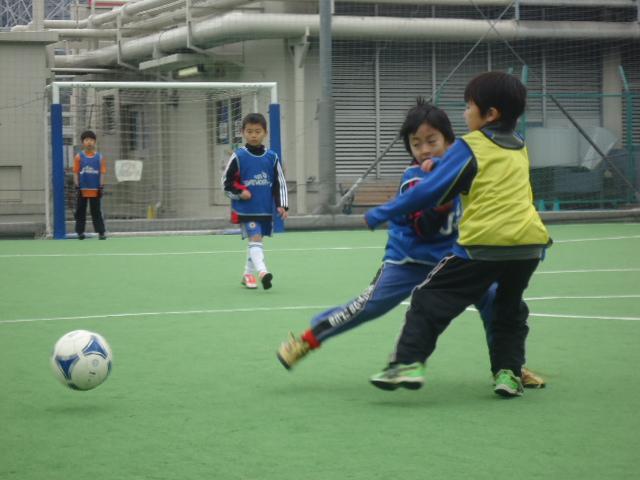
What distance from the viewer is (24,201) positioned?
21.4 meters

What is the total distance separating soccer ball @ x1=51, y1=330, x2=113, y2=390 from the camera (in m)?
4.97

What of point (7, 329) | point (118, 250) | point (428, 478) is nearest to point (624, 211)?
point (118, 250)

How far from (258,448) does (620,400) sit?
1.72 meters

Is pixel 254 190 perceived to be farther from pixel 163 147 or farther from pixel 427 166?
pixel 163 147

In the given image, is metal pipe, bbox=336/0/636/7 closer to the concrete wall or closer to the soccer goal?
the soccer goal

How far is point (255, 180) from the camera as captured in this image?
10492mm

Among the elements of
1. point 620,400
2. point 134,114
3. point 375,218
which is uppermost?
point 134,114

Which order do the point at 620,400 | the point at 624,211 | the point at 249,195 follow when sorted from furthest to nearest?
the point at 624,211 → the point at 249,195 → the point at 620,400

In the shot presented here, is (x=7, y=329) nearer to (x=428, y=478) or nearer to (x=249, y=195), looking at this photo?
(x=249, y=195)

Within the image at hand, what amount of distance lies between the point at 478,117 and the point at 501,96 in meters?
0.13

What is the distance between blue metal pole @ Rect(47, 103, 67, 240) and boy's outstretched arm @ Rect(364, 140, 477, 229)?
1373 cm

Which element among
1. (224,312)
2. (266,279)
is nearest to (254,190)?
(266,279)

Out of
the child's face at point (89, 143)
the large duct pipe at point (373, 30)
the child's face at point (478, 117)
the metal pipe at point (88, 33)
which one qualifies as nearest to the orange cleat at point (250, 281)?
the child's face at point (478, 117)

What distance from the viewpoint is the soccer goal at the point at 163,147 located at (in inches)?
850
